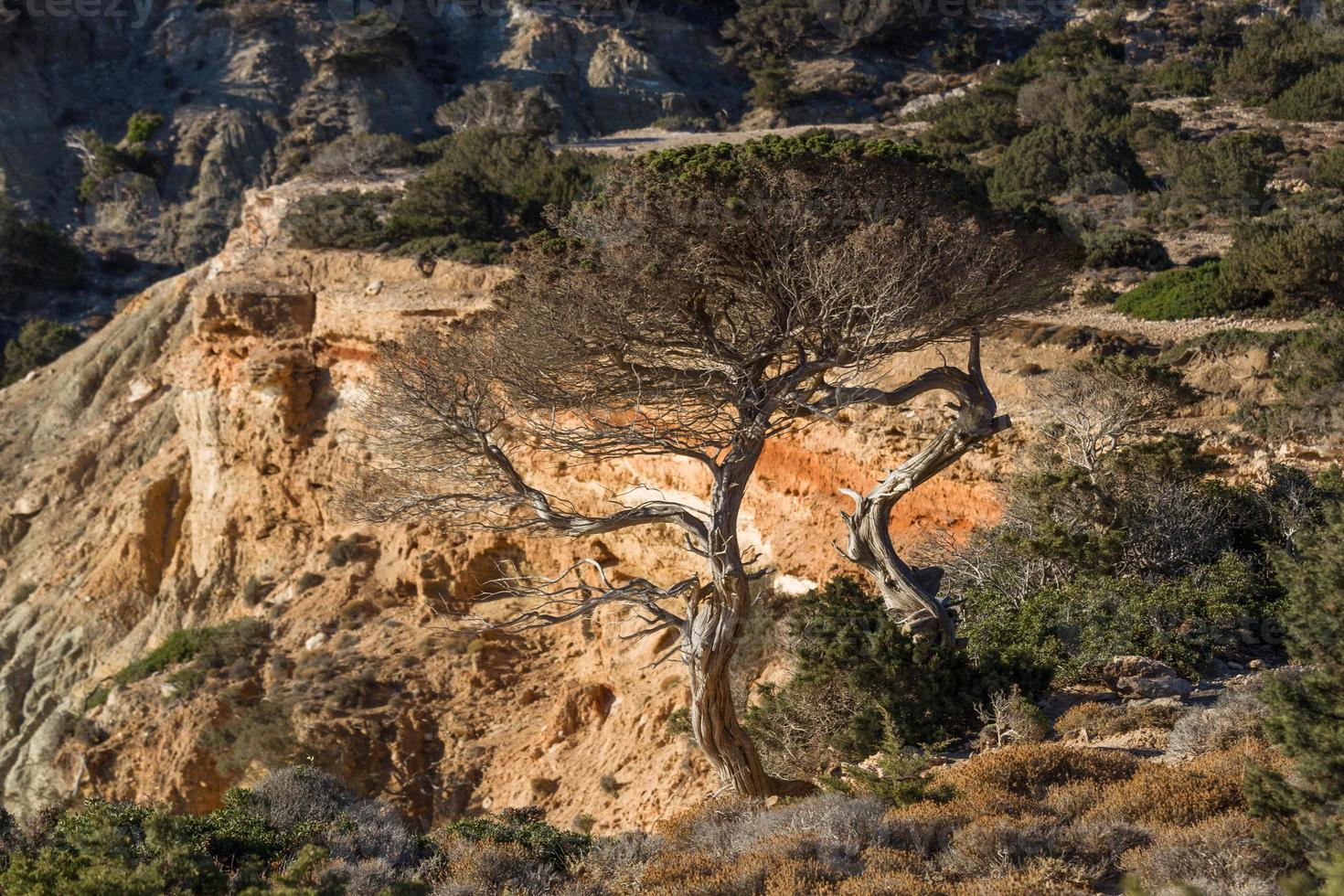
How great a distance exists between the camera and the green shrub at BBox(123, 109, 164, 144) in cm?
4825

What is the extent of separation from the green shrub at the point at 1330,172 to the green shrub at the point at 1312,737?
19.6 metres

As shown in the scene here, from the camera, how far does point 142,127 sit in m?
48.2

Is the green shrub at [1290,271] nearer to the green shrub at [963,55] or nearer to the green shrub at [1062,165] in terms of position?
the green shrub at [1062,165]

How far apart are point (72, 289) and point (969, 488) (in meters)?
38.1

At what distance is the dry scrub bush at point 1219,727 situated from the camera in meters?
7.68

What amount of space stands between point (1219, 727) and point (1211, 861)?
2.44 meters

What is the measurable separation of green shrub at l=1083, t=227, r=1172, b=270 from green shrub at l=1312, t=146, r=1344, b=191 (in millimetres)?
5239

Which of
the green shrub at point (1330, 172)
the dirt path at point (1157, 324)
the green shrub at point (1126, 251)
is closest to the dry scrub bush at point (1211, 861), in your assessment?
the dirt path at point (1157, 324)

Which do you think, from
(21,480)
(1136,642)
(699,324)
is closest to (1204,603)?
(1136,642)

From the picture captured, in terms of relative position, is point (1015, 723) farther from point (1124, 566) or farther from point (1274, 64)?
point (1274, 64)

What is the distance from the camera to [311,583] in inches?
782

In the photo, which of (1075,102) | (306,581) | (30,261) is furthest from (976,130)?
(30,261)

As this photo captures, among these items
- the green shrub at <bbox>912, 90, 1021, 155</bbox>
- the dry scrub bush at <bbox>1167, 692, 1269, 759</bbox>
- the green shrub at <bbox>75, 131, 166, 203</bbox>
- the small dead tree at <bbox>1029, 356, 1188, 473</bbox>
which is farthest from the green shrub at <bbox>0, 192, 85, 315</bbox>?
the dry scrub bush at <bbox>1167, 692, 1269, 759</bbox>

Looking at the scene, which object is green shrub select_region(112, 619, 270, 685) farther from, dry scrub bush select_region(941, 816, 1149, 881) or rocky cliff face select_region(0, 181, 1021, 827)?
dry scrub bush select_region(941, 816, 1149, 881)
